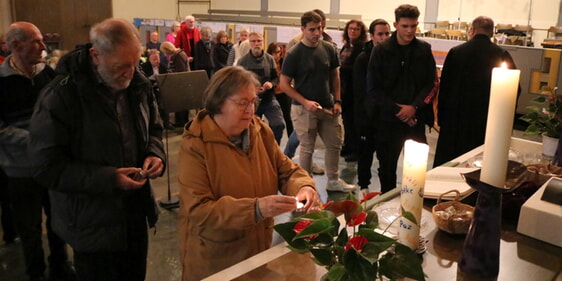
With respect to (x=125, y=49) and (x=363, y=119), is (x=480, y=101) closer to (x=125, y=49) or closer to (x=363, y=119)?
(x=363, y=119)

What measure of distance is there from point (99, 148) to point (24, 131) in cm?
99

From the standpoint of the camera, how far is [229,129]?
66.6 inches

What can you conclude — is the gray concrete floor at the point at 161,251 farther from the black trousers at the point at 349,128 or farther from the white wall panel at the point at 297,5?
the white wall panel at the point at 297,5

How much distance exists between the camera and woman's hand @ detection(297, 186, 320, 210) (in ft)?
5.50

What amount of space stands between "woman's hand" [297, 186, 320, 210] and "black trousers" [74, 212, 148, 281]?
763 mm

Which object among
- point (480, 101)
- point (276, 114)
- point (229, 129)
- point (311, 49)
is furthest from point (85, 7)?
point (229, 129)

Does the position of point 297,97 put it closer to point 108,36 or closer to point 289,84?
point 289,84

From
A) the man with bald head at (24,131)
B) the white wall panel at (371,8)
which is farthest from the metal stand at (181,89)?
the white wall panel at (371,8)

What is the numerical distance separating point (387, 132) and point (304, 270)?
2405 mm

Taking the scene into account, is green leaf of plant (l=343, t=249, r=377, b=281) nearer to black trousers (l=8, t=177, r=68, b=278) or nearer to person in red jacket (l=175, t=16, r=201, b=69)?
black trousers (l=8, t=177, r=68, b=278)

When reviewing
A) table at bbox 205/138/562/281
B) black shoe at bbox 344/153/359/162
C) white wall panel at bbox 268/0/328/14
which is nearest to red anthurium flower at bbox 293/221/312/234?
table at bbox 205/138/562/281

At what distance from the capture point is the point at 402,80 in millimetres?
3393

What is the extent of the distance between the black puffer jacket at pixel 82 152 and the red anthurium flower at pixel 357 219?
1.14 meters

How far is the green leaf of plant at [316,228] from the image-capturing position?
2.97 feet
